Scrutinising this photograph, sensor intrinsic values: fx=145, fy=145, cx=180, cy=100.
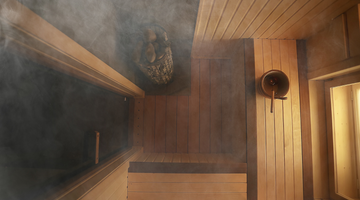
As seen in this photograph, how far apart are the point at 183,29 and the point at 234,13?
37 centimetres

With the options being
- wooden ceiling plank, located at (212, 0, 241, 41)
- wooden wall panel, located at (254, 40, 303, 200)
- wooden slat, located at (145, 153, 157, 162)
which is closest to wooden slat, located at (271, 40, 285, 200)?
wooden wall panel, located at (254, 40, 303, 200)

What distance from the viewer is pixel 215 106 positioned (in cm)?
163

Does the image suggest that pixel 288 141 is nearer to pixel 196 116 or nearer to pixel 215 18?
pixel 196 116

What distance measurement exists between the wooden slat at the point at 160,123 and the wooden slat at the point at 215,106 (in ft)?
1.76

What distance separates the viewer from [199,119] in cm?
162

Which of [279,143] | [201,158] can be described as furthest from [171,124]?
[279,143]

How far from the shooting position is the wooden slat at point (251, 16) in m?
0.86

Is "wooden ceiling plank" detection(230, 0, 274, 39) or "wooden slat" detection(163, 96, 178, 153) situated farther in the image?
"wooden slat" detection(163, 96, 178, 153)

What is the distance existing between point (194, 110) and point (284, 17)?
108cm

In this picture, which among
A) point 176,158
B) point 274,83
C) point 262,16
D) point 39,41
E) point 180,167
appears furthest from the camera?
point 176,158

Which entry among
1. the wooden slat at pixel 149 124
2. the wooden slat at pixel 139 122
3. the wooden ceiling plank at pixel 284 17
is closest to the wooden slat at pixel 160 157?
the wooden slat at pixel 149 124

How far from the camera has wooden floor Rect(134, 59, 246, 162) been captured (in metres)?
1.60

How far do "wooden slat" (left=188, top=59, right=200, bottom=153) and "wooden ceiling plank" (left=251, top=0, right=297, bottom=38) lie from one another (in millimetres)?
646

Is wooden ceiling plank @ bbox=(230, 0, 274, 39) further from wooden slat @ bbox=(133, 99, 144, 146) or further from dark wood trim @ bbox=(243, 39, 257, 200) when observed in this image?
wooden slat @ bbox=(133, 99, 144, 146)
